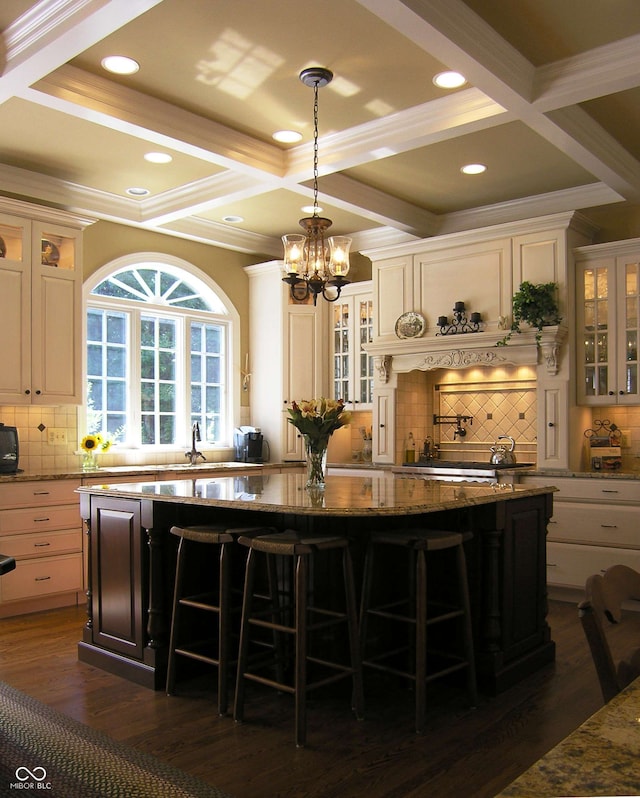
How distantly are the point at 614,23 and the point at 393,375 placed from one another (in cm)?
334

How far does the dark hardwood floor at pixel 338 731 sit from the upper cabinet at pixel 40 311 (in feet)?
6.67

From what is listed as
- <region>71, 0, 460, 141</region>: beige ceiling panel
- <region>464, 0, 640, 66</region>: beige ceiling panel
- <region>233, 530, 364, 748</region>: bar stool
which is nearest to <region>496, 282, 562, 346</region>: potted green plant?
<region>71, 0, 460, 141</region>: beige ceiling panel

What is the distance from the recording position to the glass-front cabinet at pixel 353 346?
666 cm

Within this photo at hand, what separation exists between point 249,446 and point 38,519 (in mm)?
2199

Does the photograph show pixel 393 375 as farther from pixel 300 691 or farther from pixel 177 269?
pixel 300 691

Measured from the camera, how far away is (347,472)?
6230mm

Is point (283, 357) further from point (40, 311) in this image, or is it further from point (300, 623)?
point (300, 623)

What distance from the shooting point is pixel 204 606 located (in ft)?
10.5

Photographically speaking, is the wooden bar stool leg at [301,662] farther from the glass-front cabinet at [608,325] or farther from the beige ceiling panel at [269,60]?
the glass-front cabinet at [608,325]

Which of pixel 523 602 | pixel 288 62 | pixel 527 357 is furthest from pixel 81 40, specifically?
pixel 527 357

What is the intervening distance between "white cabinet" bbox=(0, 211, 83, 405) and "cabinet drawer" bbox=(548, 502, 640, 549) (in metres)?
3.56

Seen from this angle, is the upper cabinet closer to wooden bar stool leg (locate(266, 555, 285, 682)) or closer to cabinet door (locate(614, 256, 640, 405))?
wooden bar stool leg (locate(266, 555, 285, 682))

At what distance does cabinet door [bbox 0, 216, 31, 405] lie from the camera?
496cm

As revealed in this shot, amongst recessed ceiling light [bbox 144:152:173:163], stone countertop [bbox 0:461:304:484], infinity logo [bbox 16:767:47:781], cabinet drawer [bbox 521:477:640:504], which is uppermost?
recessed ceiling light [bbox 144:152:173:163]
